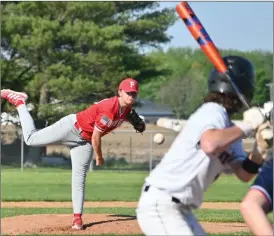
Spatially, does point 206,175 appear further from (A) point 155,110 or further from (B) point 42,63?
(A) point 155,110

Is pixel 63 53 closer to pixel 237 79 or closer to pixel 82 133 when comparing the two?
pixel 82 133

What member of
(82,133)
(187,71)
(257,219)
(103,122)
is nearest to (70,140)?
(82,133)

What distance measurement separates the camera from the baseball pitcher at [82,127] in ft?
29.1

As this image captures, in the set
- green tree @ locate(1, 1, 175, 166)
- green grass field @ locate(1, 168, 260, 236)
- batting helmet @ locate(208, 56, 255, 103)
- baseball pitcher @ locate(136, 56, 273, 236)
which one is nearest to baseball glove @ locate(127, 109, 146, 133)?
green grass field @ locate(1, 168, 260, 236)

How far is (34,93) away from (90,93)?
9.05 feet

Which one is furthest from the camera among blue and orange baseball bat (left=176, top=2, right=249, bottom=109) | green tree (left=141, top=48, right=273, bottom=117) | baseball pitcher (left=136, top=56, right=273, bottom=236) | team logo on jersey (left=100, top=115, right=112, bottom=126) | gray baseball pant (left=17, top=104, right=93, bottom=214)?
green tree (left=141, top=48, right=273, bottom=117)

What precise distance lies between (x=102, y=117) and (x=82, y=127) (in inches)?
16.8

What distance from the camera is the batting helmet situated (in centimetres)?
500

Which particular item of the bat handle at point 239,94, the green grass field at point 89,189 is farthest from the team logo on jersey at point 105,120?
the green grass field at point 89,189

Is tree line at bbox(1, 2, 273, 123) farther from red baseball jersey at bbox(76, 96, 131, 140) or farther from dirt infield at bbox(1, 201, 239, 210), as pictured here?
red baseball jersey at bbox(76, 96, 131, 140)

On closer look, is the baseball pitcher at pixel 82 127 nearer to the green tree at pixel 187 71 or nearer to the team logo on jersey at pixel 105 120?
the team logo on jersey at pixel 105 120

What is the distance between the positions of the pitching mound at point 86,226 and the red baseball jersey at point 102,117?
1149 mm

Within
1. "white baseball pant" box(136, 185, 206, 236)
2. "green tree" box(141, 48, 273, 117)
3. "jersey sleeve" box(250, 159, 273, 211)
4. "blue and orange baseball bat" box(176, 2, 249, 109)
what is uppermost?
"blue and orange baseball bat" box(176, 2, 249, 109)

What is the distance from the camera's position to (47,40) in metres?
33.6
